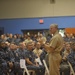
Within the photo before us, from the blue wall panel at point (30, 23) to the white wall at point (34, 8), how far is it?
27 cm

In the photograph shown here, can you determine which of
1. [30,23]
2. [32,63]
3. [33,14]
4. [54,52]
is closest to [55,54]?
[54,52]

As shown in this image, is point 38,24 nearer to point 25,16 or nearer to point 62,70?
point 25,16

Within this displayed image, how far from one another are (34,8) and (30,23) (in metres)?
1.05

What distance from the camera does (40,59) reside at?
7.12 meters

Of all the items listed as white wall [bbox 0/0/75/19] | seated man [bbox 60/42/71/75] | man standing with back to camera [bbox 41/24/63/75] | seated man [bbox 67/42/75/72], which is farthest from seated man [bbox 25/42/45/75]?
white wall [bbox 0/0/75/19]

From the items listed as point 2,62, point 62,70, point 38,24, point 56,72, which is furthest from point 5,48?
point 38,24

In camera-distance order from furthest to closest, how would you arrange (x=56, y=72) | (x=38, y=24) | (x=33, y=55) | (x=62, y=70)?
(x=38, y=24), (x=33, y=55), (x=62, y=70), (x=56, y=72)

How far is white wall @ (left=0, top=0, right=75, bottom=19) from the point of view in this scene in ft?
50.4

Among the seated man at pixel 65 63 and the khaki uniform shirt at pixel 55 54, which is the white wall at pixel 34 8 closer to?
the seated man at pixel 65 63

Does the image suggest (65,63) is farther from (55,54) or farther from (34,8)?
(34,8)

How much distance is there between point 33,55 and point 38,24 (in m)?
8.48

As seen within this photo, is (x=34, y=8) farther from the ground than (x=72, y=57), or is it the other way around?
(x=34, y=8)

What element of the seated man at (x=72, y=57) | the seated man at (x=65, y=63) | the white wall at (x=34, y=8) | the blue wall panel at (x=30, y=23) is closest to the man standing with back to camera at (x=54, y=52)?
the seated man at (x=65, y=63)

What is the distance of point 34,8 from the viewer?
15633 millimetres
